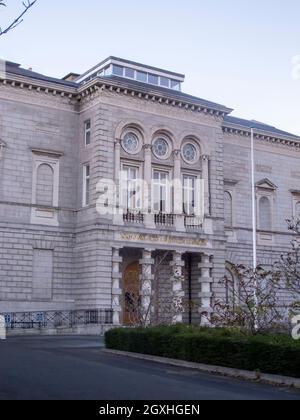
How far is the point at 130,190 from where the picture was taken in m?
42.1

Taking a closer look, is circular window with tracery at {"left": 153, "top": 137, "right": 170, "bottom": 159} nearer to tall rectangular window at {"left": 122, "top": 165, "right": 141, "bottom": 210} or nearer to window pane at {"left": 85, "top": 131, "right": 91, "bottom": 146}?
tall rectangular window at {"left": 122, "top": 165, "right": 141, "bottom": 210}

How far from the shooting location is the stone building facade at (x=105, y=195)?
3962 cm

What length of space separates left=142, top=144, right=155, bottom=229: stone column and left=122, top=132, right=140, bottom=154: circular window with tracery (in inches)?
28.4

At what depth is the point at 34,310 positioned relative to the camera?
128 ft

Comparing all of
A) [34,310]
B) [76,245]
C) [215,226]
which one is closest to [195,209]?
[215,226]

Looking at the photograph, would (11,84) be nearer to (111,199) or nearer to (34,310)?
(111,199)

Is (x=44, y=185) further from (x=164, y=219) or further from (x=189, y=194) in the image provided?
(x=189, y=194)

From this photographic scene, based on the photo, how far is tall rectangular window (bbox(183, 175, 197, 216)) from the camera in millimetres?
44438

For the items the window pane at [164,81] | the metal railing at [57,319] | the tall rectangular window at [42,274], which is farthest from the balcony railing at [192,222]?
the window pane at [164,81]

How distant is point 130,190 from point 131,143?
11.0 ft

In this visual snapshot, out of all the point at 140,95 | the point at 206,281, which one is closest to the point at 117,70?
the point at 140,95

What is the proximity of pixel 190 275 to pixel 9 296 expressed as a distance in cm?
1370

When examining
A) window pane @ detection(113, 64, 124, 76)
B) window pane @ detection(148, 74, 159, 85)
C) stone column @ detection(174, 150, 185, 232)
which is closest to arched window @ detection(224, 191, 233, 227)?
stone column @ detection(174, 150, 185, 232)

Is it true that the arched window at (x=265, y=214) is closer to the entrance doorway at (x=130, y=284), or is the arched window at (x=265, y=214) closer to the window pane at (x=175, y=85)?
the window pane at (x=175, y=85)
